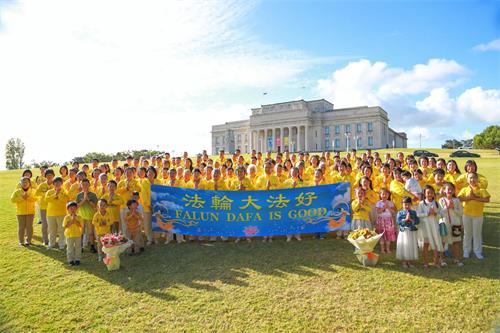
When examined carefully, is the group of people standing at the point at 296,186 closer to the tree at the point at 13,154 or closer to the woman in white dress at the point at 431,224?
the woman in white dress at the point at 431,224

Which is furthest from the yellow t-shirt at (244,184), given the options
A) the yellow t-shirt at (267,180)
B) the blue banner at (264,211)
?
the blue banner at (264,211)

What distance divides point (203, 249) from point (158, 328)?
309cm

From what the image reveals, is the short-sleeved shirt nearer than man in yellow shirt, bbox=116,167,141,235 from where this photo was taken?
Yes

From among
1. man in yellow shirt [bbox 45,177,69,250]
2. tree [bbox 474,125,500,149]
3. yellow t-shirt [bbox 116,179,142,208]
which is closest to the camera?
man in yellow shirt [bbox 45,177,69,250]

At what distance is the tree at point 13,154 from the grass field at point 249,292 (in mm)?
77987

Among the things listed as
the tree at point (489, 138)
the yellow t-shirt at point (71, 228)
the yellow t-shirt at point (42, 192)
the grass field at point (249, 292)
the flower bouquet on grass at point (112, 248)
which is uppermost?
the tree at point (489, 138)

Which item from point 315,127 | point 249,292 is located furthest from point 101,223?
point 315,127

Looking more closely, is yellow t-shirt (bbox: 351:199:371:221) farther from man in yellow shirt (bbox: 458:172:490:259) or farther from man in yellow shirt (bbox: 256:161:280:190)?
man in yellow shirt (bbox: 256:161:280:190)

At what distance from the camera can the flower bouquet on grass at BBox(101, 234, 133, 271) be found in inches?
281

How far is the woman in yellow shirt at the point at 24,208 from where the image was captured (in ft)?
29.5

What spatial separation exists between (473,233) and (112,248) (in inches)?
299

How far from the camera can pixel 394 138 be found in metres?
99.4

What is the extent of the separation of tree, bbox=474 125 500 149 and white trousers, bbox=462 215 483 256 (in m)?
78.3

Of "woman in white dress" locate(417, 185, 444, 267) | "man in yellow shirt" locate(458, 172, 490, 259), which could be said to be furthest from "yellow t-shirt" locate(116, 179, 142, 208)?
"man in yellow shirt" locate(458, 172, 490, 259)
